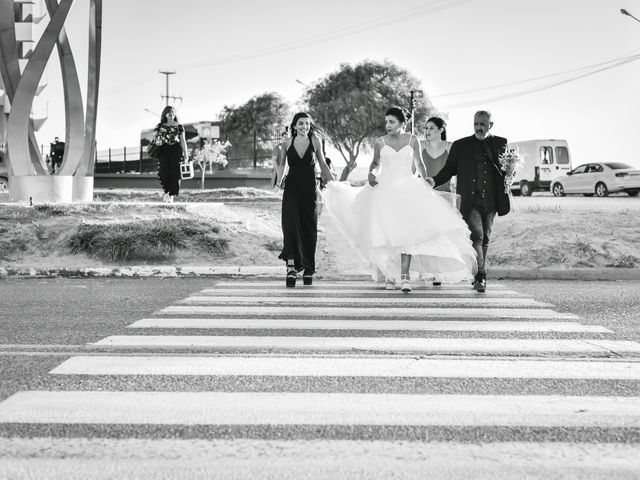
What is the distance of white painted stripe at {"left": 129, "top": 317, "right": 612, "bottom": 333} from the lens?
6.84m

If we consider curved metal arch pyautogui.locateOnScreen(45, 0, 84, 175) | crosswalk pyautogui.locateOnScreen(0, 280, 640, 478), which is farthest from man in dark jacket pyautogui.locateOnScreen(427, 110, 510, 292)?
curved metal arch pyautogui.locateOnScreen(45, 0, 84, 175)

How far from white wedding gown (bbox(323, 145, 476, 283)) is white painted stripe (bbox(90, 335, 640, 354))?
334 centimetres

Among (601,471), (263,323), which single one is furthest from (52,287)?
(601,471)

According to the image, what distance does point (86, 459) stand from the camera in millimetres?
3453

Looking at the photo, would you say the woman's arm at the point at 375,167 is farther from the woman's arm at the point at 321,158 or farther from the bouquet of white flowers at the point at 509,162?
the bouquet of white flowers at the point at 509,162

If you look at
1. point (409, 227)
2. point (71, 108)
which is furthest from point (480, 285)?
point (71, 108)

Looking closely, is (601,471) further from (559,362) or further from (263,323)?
(263,323)

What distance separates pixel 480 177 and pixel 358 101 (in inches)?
2116

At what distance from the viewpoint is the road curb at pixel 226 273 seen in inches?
455

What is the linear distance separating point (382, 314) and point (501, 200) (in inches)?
118

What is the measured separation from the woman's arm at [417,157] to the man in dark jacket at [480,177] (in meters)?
0.41

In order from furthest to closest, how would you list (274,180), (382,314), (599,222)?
(599,222), (274,180), (382,314)

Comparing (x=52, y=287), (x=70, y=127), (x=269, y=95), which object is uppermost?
(x=269, y=95)

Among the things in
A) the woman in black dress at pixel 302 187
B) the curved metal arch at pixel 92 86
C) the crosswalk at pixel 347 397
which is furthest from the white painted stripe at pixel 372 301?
the curved metal arch at pixel 92 86
